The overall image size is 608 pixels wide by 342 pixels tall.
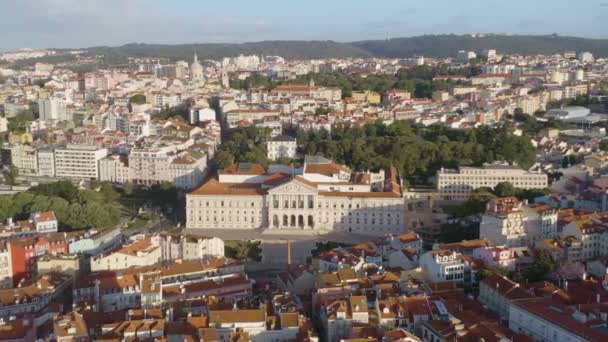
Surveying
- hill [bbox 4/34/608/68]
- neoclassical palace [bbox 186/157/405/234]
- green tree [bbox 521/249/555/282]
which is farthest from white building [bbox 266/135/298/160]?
hill [bbox 4/34/608/68]

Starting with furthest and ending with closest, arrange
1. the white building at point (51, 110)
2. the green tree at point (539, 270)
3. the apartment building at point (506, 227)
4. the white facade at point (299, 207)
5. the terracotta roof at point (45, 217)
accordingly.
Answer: the white building at point (51, 110) < the white facade at point (299, 207) < the terracotta roof at point (45, 217) < the apartment building at point (506, 227) < the green tree at point (539, 270)

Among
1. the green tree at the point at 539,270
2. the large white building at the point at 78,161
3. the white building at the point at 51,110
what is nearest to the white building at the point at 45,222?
the large white building at the point at 78,161

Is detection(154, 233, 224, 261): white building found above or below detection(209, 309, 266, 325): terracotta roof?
below

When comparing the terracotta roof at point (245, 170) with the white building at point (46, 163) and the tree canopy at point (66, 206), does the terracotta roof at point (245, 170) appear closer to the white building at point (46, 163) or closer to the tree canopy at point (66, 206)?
the tree canopy at point (66, 206)

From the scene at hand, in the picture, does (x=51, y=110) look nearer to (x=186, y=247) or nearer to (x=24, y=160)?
(x=24, y=160)

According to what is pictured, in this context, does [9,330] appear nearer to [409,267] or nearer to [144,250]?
[144,250]

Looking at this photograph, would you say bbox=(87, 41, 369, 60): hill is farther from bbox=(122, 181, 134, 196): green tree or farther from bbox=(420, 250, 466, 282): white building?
bbox=(420, 250, 466, 282): white building
